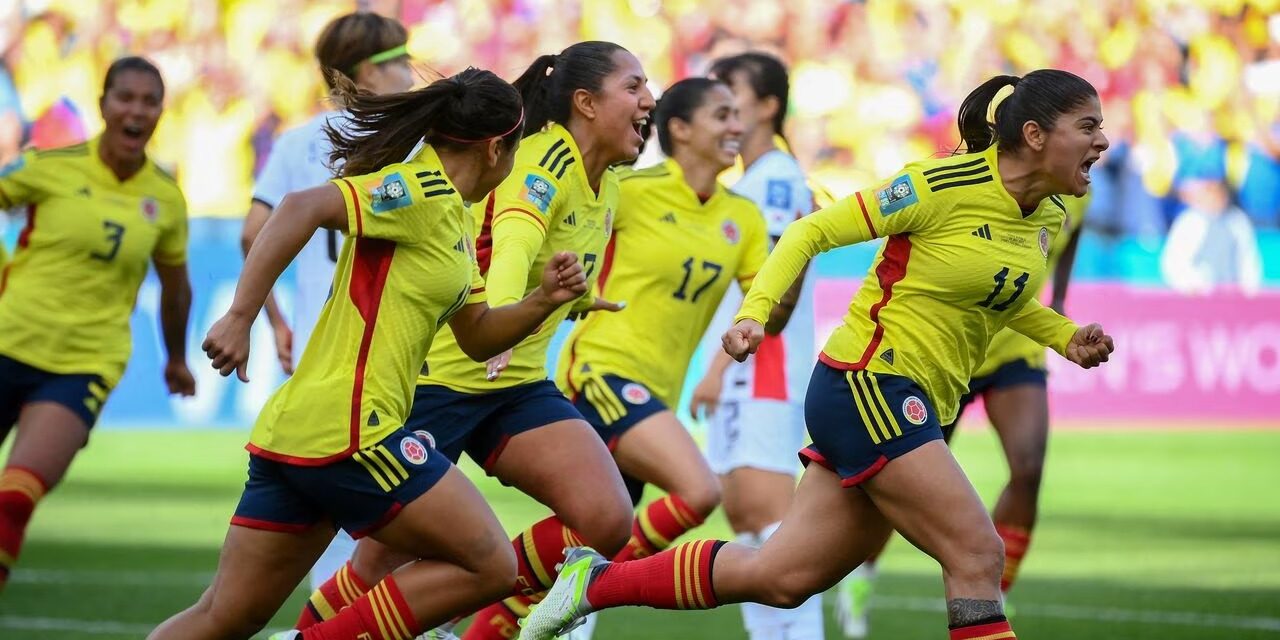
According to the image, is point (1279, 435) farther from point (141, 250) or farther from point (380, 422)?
point (380, 422)

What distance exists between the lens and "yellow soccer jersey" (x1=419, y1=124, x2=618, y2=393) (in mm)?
5797

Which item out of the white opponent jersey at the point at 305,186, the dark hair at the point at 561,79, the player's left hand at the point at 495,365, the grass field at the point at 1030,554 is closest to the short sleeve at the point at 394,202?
the player's left hand at the point at 495,365

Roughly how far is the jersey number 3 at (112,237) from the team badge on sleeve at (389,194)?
3.31m

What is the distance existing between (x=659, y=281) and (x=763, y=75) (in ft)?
5.87

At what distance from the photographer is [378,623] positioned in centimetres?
510

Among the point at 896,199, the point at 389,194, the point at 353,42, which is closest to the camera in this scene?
the point at 389,194

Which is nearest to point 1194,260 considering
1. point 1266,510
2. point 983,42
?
point 983,42

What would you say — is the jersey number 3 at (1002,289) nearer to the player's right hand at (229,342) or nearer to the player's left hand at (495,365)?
the player's left hand at (495,365)

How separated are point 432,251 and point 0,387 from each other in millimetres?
3359

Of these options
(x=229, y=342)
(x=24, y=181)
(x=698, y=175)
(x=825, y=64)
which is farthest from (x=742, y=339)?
(x=825, y=64)

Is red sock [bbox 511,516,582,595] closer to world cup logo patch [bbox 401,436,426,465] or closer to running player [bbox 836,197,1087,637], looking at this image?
world cup logo patch [bbox 401,436,426,465]

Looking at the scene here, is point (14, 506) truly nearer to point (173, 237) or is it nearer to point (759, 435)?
point (173, 237)

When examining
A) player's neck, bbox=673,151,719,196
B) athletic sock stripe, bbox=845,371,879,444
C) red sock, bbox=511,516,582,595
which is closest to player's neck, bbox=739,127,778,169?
player's neck, bbox=673,151,719,196

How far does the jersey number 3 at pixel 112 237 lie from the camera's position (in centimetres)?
767
